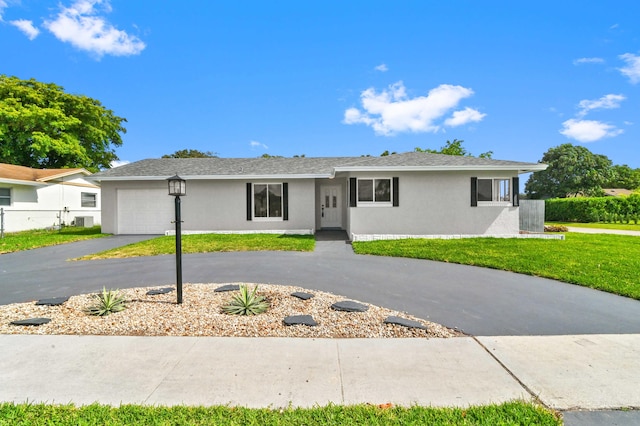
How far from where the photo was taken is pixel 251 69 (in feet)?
49.1

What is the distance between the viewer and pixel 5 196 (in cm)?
1622

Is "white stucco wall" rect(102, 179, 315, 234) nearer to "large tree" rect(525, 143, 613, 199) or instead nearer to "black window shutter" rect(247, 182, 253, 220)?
"black window shutter" rect(247, 182, 253, 220)

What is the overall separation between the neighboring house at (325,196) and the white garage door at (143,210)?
1.7 inches

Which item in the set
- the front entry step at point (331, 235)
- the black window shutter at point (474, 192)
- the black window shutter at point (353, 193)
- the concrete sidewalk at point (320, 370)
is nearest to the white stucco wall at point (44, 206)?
the front entry step at point (331, 235)

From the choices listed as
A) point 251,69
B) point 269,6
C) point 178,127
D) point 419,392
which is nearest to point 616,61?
point 269,6

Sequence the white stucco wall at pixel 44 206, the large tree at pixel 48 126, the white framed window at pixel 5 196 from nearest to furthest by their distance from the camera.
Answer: the white framed window at pixel 5 196, the white stucco wall at pixel 44 206, the large tree at pixel 48 126

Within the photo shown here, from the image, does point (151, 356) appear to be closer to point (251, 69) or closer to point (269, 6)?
point (269, 6)

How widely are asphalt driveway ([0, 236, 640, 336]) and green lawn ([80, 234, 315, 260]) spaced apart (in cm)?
66

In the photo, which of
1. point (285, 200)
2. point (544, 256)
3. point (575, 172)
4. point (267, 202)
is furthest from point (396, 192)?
point (575, 172)

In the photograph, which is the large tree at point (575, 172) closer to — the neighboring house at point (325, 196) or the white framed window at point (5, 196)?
the neighboring house at point (325, 196)

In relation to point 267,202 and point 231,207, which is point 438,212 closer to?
point 267,202

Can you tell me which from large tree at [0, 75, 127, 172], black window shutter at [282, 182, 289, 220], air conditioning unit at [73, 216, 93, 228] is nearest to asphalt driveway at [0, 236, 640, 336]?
black window shutter at [282, 182, 289, 220]

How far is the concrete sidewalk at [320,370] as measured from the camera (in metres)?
2.44

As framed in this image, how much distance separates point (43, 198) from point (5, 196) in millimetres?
1772
